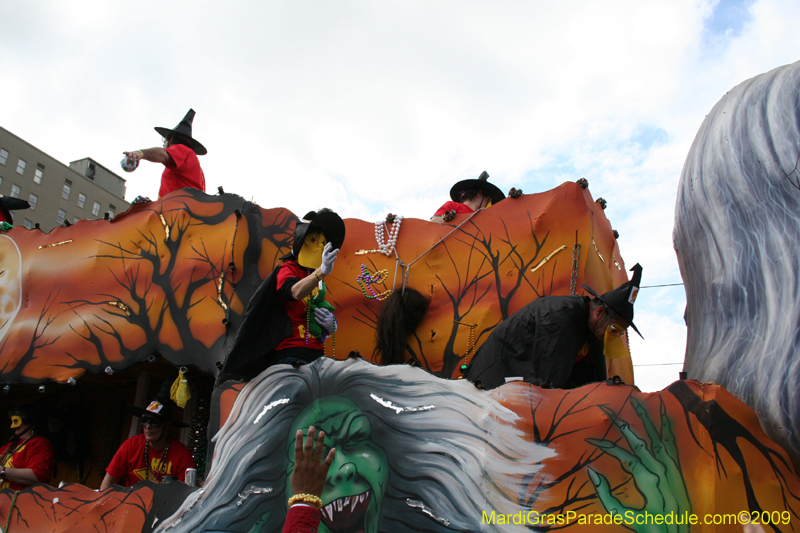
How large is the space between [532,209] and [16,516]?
3.35 metres

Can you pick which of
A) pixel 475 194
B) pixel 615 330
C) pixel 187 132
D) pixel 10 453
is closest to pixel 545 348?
pixel 615 330

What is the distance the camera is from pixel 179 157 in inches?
175

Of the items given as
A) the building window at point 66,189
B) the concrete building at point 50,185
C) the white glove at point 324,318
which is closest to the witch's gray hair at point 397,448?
the white glove at point 324,318

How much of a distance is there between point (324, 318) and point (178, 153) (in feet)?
7.14

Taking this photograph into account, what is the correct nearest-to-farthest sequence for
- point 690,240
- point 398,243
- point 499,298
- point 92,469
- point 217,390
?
point 690,240 → point 217,390 → point 499,298 → point 398,243 → point 92,469

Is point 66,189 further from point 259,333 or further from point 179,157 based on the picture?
point 259,333

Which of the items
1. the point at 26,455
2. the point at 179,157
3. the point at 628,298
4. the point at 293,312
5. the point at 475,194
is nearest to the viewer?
the point at 628,298

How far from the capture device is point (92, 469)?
494cm

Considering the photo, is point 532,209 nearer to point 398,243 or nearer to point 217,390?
point 398,243

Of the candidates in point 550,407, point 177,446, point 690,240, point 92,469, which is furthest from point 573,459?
point 92,469

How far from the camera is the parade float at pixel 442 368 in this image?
202 cm

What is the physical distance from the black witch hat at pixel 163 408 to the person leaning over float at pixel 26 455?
75 centimetres

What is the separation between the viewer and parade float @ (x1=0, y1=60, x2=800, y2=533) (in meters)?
A: 2.02

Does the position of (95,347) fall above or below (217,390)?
above
